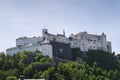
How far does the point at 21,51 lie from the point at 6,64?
38.6 feet

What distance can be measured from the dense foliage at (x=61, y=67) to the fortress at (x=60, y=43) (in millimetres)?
2159

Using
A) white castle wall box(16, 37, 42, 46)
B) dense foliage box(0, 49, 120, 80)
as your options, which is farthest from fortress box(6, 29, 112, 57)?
dense foliage box(0, 49, 120, 80)

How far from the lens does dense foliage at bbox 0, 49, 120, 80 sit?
87.8m

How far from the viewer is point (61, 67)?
91500 mm

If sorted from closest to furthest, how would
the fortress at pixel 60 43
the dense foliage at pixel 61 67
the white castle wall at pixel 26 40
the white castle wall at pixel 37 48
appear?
the dense foliage at pixel 61 67
the white castle wall at pixel 37 48
the fortress at pixel 60 43
the white castle wall at pixel 26 40

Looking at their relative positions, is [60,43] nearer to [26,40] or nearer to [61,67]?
[26,40]

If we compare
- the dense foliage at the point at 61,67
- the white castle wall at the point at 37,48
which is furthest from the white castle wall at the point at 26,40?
the dense foliage at the point at 61,67

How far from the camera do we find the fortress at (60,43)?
10243cm

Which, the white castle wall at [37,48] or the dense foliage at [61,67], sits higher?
the white castle wall at [37,48]

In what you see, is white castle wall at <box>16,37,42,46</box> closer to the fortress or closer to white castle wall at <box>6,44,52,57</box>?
the fortress

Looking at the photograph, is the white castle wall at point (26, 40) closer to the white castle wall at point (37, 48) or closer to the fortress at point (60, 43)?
the fortress at point (60, 43)

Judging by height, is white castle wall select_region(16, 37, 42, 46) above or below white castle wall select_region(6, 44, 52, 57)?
above

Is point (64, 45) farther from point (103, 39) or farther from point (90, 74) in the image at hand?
point (103, 39)

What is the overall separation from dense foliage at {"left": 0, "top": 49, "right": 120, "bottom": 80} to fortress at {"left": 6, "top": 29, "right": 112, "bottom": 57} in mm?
2159
